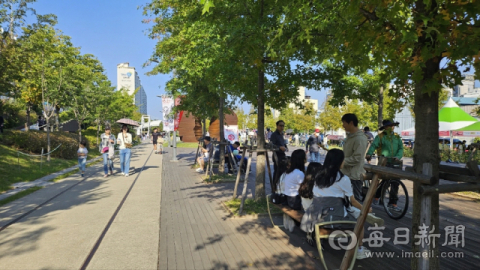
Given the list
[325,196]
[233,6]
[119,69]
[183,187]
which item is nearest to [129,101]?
[183,187]

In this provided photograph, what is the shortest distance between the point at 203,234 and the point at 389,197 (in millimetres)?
3781

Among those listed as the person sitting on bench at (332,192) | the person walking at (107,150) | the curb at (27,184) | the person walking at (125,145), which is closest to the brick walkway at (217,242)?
the person sitting on bench at (332,192)

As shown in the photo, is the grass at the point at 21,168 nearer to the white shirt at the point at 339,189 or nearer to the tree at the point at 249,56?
the tree at the point at 249,56

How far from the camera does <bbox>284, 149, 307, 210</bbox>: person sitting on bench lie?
206 inches

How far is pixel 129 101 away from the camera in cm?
4509

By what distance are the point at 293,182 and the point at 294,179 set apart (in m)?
0.05

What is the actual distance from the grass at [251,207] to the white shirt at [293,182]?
53.3 inches

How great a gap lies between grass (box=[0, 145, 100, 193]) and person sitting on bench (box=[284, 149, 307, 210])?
8.42m

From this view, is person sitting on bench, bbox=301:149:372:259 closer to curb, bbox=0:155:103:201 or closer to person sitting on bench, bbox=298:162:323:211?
person sitting on bench, bbox=298:162:323:211

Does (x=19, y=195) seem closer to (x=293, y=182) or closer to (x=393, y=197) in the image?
(x=293, y=182)

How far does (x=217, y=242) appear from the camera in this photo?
16.5ft

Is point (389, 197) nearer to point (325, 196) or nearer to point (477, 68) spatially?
point (325, 196)

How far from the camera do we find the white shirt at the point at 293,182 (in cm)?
534

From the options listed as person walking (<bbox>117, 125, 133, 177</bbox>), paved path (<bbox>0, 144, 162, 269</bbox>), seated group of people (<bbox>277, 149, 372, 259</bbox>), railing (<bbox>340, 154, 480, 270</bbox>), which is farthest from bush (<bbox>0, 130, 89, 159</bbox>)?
railing (<bbox>340, 154, 480, 270</bbox>)
